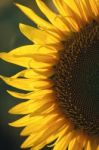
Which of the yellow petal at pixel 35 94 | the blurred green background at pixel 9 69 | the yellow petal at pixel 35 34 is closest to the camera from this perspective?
the yellow petal at pixel 35 34

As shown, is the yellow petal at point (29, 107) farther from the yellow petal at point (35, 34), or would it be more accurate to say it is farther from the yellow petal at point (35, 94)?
the yellow petal at point (35, 34)

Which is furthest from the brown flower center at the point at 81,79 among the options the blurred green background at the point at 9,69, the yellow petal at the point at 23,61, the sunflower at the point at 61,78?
the blurred green background at the point at 9,69

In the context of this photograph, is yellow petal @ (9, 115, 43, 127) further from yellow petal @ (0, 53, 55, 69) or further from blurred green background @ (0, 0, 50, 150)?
blurred green background @ (0, 0, 50, 150)

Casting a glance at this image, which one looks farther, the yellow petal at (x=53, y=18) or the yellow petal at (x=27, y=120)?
the yellow petal at (x=27, y=120)

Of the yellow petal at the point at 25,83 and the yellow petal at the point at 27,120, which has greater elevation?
the yellow petal at the point at 25,83

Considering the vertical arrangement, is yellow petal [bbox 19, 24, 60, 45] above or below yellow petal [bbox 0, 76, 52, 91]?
above

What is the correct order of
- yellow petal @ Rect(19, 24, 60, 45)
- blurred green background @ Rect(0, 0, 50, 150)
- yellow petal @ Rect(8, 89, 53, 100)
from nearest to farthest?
yellow petal @ Rect(19, 24, 60, 45), yellow petal @ Rect(8, 89, 53, 100), blurred green background @ Rect(0, 0, 50, 150)

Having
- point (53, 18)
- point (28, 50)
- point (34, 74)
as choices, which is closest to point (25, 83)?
point (34, 74)

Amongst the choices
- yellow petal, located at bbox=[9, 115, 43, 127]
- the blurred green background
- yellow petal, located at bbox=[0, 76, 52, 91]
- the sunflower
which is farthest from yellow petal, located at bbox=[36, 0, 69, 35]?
the blurred green background
